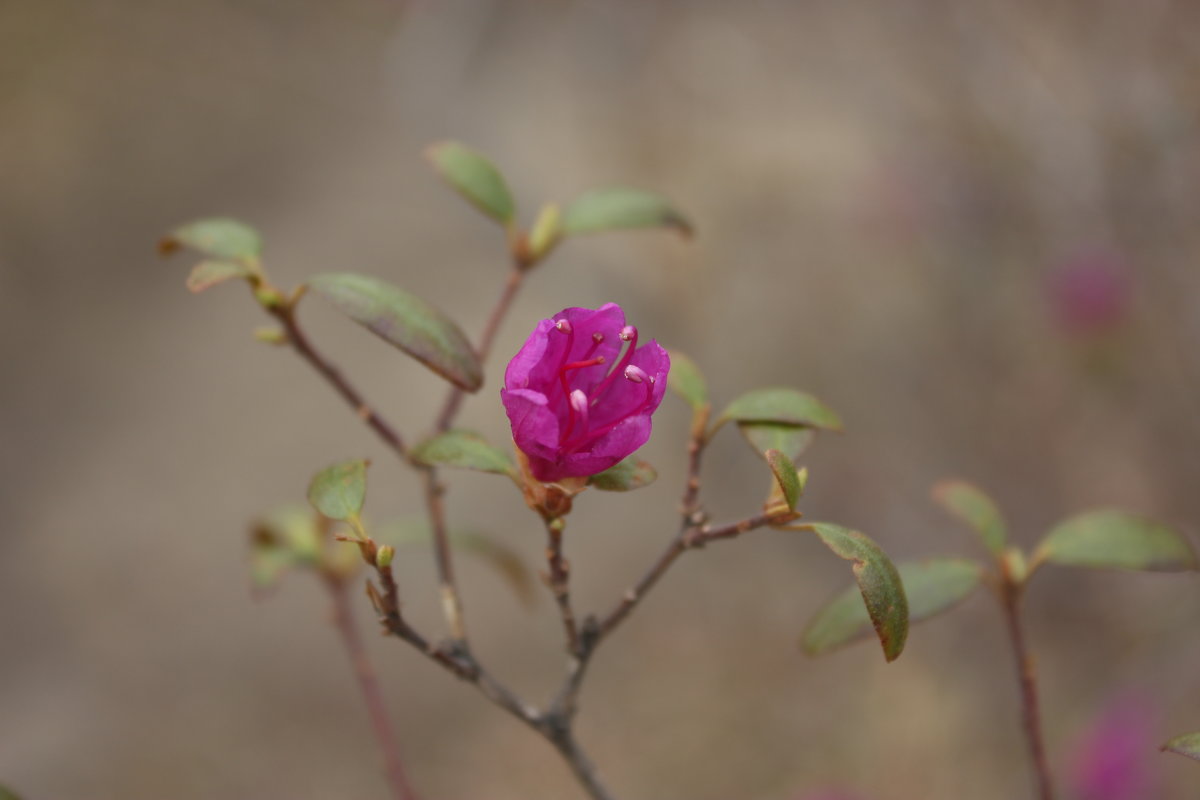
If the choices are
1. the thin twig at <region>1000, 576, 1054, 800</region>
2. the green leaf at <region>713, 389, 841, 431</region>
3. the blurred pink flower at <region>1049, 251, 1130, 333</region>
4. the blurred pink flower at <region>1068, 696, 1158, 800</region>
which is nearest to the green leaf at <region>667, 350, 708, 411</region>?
the green leaf at <region>713, 389, 841, 431</region>

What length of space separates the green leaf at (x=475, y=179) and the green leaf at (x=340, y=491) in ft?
0.92

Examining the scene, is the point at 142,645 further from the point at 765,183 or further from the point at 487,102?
the point at 765,183

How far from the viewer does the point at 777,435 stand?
65cm

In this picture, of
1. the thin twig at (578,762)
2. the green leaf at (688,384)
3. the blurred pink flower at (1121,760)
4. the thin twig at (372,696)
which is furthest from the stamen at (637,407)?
the blurred pink flower at (1121,760)

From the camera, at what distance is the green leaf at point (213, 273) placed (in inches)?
24.7

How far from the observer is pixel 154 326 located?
3.24 meters

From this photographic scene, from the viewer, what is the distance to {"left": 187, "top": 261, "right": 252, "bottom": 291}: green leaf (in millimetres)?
628

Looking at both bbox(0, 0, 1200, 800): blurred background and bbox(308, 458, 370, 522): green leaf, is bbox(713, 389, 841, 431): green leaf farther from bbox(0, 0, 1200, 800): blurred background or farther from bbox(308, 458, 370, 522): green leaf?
bbox(0, 0, 1200, 800): blurred background

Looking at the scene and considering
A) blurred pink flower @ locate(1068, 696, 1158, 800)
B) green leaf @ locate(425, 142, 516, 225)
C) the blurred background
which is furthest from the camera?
the blurred background

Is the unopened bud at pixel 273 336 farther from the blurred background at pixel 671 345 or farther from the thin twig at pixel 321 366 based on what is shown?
the blurred background at pixel 671 345

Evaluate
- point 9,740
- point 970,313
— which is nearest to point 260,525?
point 9,740

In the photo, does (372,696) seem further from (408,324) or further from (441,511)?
(408,324)

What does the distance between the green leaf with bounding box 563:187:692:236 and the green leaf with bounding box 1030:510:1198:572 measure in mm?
384

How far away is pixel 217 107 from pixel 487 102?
122 cm
